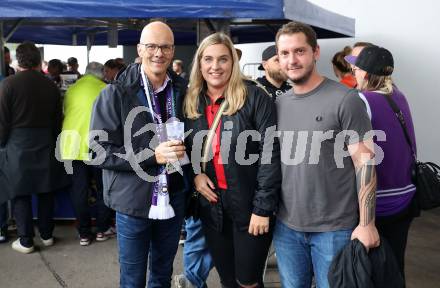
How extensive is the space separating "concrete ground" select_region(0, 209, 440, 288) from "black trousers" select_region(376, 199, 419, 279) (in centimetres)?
131

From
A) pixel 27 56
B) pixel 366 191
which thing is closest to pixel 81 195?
pixel 27 56

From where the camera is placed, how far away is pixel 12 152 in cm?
399

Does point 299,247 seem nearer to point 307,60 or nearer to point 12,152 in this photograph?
point 307,60

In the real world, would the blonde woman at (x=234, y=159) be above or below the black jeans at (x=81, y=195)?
above

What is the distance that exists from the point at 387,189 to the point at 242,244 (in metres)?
0.83

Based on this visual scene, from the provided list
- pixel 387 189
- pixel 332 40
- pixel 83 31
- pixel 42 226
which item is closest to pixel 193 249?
pixel 387 189

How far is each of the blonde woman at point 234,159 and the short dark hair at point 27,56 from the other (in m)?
2.27

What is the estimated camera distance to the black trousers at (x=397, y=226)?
2336 millimetres

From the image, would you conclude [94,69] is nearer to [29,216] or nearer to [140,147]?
[29,216]

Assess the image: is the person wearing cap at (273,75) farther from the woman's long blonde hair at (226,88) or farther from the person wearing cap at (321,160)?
the person wearing cap at (321,160)

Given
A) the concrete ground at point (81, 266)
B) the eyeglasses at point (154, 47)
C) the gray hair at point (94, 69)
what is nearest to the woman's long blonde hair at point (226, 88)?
the eyeglasses at point (154, 47)

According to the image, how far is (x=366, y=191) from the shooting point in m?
1.93

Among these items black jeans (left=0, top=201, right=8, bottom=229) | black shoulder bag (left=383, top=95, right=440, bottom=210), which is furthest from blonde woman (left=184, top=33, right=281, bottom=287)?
black jeans (left=0, top=201, right=8, bottom=229)

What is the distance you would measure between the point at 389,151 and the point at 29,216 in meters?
3.30
